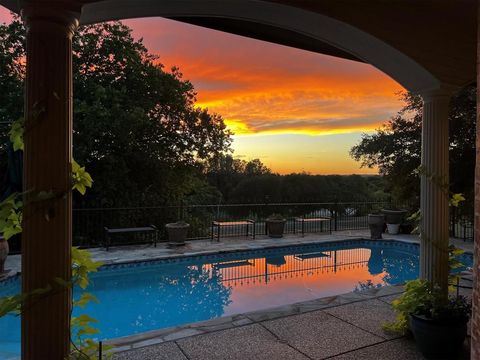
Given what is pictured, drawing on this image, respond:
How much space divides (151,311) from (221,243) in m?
3.43

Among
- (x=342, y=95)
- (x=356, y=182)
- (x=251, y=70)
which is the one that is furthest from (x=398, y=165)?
(x=356, y=182)

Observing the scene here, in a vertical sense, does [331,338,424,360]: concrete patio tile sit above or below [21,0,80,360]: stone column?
below

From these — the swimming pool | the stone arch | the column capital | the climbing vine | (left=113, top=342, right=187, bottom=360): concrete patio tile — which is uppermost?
the stone arch

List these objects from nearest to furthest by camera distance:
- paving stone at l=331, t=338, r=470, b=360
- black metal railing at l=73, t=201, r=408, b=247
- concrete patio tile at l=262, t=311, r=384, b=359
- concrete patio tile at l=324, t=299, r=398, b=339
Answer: paving stone at l=331, t=338, r=470, b=360, concrete patio tile at l=262, t=311, r=384, b=359, concrete patio tile at l=324, t=299, r=398, b=339, black metal railing at l=73, t=201, r=408, b=247

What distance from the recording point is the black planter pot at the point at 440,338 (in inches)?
109

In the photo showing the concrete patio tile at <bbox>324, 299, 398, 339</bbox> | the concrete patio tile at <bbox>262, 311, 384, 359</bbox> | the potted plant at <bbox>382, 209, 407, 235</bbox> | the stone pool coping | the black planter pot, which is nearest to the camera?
the black planter pot

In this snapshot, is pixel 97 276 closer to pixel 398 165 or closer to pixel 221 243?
pixel 221 243

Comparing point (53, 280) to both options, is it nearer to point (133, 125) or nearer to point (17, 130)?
point (17, 130)

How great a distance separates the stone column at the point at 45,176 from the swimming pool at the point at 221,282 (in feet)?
7.50

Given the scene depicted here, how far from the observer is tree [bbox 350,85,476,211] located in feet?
29.5

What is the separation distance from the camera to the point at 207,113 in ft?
35.9

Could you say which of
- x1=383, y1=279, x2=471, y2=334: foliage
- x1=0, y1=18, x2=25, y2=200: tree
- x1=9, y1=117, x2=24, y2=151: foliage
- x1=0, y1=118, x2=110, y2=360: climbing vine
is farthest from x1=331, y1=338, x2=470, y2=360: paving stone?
x1=0, y1=18, x2=25, y2=200: tree

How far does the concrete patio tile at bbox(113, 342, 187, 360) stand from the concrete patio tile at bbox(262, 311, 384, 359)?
3.19 ft

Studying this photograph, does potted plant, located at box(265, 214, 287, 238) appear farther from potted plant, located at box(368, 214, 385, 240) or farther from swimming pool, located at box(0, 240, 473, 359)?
potted plant, located at box(368, 214, 385, 240)
